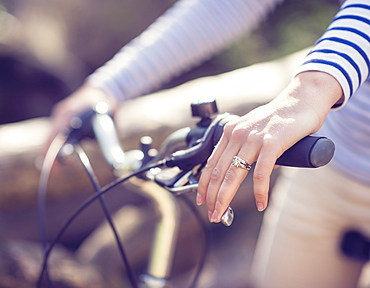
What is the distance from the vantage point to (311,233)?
1547 mm

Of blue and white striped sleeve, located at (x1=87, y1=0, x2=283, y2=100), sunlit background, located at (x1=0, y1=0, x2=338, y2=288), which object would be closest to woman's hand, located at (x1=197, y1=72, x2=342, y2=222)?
blue and white striped sleeve, located at (x1=87, y1=0, x2=283, y2=100)

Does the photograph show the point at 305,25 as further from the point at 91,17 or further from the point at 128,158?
the point at 128,158

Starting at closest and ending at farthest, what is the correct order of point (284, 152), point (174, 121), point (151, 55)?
point (284, 152) < point (151, 55) < point (174, 121)

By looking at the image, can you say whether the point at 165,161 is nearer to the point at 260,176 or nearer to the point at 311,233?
the point at 260,176

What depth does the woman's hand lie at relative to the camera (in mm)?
783

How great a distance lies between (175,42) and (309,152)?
84 cm

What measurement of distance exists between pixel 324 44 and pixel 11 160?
2019 mm

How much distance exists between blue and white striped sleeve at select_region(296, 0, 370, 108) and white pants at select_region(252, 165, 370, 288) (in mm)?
573

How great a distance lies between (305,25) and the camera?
4895mm

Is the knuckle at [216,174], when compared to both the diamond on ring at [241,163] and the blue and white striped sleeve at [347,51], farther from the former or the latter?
the blue and white striped sleeve at [347,51]

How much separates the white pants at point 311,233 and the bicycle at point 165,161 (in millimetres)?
372

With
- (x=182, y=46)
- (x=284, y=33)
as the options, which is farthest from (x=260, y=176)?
(x=284, y=33)

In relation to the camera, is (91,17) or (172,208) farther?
(91,17)

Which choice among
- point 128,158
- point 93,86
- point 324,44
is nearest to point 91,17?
point 93,86
